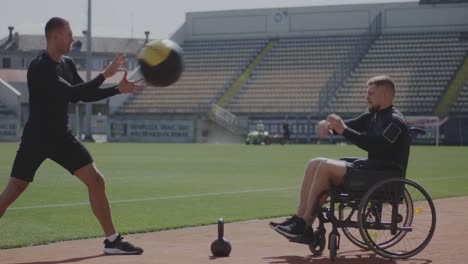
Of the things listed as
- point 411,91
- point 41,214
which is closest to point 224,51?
point 411,91

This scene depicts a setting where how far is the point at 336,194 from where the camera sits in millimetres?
8148

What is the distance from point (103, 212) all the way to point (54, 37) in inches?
63.0

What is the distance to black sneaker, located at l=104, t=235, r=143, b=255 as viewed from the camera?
325 inches

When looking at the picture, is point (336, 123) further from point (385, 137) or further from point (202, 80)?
point (202, 80)

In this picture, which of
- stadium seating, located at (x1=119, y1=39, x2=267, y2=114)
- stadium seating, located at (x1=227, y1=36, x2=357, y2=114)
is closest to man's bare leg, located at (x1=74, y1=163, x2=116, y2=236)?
stadium seating, located at (x1=227, y1=36, x2=357, y2=114)

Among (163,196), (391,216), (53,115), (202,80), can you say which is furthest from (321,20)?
(53,115)

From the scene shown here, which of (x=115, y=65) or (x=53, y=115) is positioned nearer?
(x=53, y=115)

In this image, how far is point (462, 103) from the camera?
5238cm

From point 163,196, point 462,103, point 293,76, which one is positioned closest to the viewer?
point 163,196

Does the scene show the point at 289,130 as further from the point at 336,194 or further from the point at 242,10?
the point at 336,194

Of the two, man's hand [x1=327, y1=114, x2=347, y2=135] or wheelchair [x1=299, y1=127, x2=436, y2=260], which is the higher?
man's hand [x1=327, y1=114, x2=347, y2=135]

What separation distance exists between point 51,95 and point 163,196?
7.36m

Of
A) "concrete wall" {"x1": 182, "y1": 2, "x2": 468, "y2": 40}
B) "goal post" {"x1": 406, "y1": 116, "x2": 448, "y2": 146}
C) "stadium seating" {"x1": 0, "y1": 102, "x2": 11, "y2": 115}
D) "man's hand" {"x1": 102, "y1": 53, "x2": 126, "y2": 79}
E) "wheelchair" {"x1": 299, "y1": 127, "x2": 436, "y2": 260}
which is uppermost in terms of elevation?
"concrete wall" {"x1": 182, "y1": 2, "x2": 468, "y2": 40}

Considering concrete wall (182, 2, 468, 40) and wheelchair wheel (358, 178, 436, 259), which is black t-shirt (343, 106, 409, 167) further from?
concrete wall (182, 2, 468, 40)
